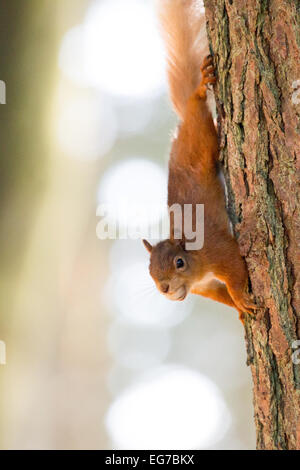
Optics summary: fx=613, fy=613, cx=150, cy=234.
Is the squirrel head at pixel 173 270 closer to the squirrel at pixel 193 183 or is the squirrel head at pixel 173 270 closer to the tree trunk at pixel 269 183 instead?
the squirrel at pixel 193 183

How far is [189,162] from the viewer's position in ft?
9.73

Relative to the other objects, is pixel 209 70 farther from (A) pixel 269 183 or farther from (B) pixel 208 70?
(A) pixel 269 183

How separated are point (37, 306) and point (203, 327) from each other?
407 cm

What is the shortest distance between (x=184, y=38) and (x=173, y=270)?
124cm

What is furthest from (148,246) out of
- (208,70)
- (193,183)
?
(208,70)

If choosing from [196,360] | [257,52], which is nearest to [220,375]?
[196,360]

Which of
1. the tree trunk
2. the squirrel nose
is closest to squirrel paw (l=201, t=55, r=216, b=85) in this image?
the tree trunk

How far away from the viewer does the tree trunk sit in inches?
84.7

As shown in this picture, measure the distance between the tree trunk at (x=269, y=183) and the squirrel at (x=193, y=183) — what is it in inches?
7.0

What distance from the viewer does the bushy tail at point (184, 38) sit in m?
3.22

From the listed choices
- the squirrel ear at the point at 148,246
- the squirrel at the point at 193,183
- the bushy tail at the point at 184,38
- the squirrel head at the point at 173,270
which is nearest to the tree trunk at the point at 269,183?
the squirrel at the point at 193,183
